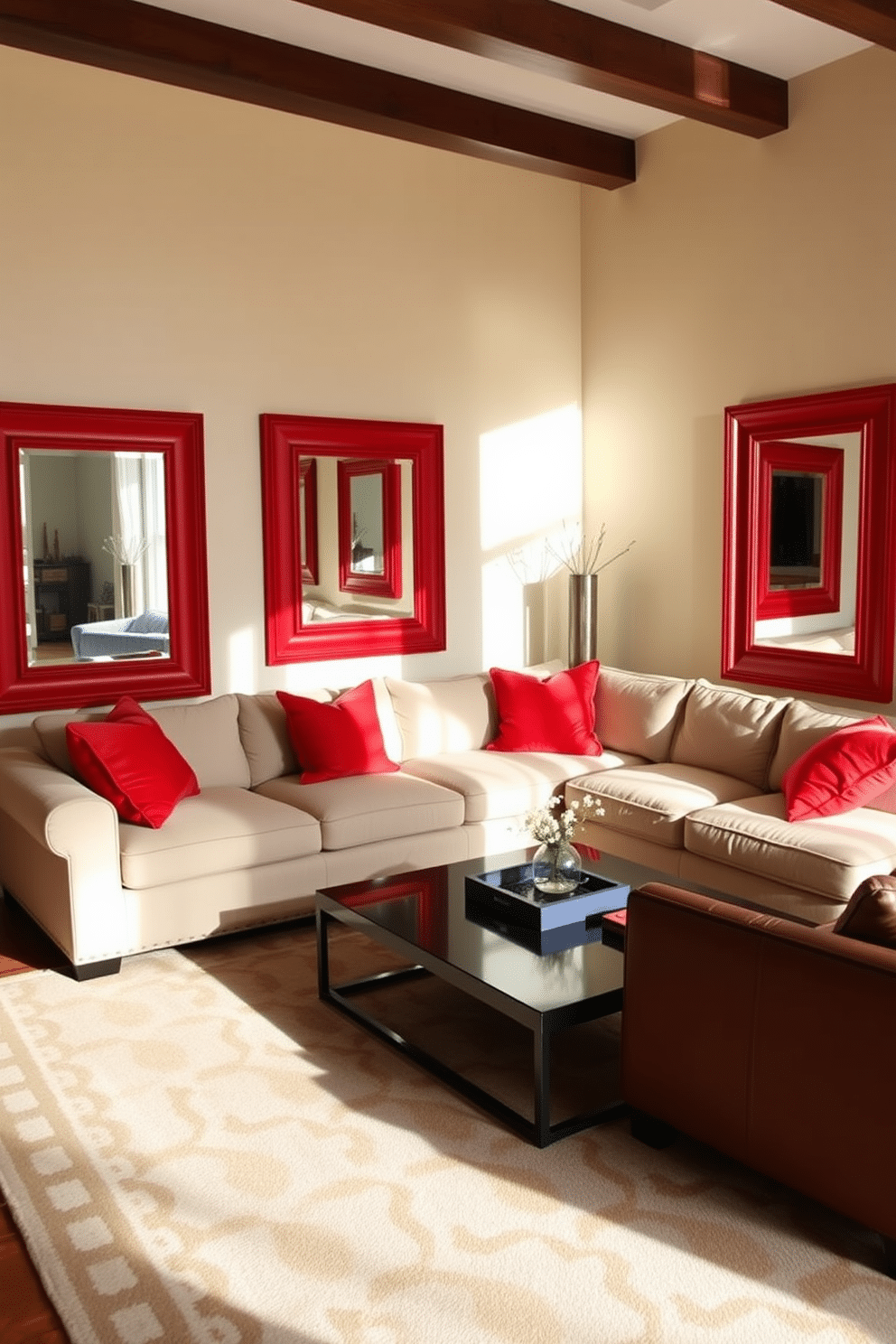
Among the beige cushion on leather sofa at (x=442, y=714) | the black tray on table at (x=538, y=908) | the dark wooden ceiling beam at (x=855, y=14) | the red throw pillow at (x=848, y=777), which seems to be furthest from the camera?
the beige cushion on leather sofa at (x=442, y=714)

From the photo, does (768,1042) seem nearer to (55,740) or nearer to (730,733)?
(730,733)

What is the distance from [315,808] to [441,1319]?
2558 millimetres

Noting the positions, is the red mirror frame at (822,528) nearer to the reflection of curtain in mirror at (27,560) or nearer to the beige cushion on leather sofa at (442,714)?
the beige cushion on leather sofa at (442,714)

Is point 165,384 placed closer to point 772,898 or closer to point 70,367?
point 70,367

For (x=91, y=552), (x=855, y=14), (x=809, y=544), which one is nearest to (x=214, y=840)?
(x=91, y=552)

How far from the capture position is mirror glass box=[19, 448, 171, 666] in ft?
16.2

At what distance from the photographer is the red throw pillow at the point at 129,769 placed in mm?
4430

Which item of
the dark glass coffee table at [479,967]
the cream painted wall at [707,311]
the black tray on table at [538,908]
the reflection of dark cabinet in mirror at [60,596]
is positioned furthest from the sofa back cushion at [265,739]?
the cream painted wall at [707,311]

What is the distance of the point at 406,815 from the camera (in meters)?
4.90

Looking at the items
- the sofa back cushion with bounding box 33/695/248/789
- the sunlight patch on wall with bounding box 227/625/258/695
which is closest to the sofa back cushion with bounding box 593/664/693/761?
the sunlight patch on wall with bounding box 227/625/258/695

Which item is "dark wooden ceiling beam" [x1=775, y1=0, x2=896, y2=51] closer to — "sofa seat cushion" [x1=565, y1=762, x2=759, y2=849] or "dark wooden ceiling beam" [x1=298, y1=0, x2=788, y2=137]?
"dark wooden ceiling beam" [x1=298, y1=0, x2=788, y2=137]

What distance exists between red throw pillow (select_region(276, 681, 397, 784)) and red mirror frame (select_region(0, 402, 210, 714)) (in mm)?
523

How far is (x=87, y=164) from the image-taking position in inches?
195

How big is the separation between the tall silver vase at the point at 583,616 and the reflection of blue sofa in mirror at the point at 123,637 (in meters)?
2.13
